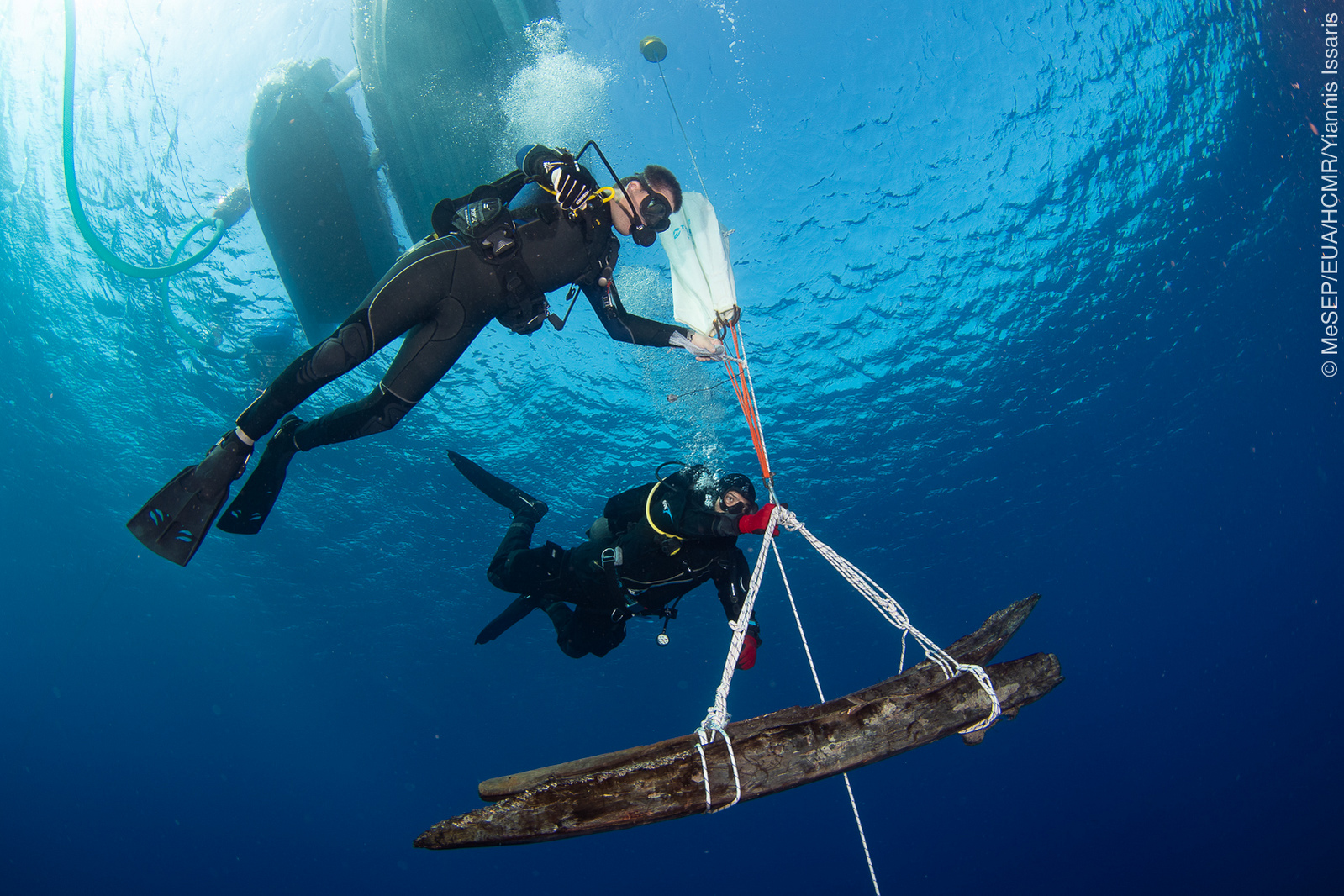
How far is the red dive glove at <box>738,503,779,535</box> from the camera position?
3.45m

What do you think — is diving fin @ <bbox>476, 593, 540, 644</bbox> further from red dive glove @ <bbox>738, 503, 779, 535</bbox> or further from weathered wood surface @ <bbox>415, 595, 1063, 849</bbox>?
weathered wood surface @ <bbox>415, 595, 1063, 849</bbox>

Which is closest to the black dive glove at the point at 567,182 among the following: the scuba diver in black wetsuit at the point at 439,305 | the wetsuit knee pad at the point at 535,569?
the scuba diver in black wetsuit at the point at 439,305

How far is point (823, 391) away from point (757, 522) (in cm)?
1231

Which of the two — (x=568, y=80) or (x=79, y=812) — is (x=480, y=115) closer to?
(x=568, y=80)

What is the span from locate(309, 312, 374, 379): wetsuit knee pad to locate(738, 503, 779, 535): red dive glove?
9.69ft

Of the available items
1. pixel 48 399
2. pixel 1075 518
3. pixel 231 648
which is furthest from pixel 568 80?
pixel 231 648

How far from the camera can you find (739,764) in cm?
198

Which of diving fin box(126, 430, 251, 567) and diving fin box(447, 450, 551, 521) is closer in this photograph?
diving fin box(126, 430, 251, 567)

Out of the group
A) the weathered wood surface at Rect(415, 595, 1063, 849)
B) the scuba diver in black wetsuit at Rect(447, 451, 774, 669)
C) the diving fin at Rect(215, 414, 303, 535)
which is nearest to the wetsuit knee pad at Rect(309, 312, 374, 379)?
the diving fin at Rect(215, 414, 303, 535)

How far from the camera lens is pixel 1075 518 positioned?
2416cm

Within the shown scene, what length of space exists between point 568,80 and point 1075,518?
27.4 metres

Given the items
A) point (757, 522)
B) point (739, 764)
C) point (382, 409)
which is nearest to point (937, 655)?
point (739, 764)

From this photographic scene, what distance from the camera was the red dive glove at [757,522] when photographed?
3445mm

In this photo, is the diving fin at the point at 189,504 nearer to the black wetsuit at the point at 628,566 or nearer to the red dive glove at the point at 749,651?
the black wetsuit at the point at 628,566
